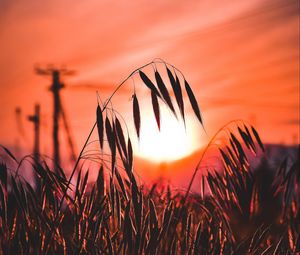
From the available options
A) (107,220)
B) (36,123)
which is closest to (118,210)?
(107,220)

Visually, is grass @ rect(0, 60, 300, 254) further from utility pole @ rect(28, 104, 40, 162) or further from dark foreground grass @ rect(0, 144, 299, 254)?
utility pole @ rect(28, 104, 40, 162)

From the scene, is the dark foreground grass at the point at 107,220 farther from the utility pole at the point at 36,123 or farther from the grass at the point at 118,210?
the utility pole at the point at 36,123

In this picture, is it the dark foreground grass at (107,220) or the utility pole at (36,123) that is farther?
the utility pole at (36,123)

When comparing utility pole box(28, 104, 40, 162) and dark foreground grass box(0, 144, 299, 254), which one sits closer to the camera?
dark foreground grass box(0, 144, 299, 254)

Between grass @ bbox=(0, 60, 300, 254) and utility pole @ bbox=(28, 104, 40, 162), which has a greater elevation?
utility pole @ bbox=(28, 104, 40, 162)

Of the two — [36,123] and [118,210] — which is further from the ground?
[36,123]

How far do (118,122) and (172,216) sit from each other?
33.4 inches

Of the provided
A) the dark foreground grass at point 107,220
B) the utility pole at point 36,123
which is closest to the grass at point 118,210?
the dark foreground grass at point 107,220

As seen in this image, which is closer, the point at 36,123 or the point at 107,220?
the point at 107,220

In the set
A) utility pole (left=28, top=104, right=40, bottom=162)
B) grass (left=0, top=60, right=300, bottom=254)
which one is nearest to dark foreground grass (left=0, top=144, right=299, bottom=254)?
grass (left=0, top=60, right=300, bottom=254)

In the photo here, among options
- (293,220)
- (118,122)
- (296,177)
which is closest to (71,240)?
(118,122)

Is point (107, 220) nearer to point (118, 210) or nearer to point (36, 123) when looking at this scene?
point (118, 210)

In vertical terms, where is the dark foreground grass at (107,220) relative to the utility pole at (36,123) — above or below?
below

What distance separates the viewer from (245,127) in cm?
403
